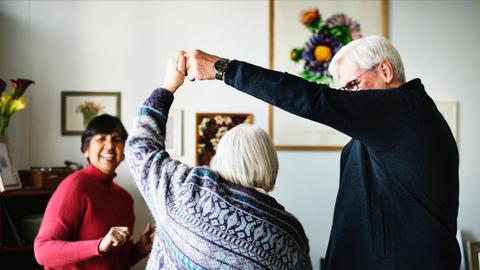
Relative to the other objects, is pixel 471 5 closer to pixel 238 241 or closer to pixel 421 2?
pixel 421 2

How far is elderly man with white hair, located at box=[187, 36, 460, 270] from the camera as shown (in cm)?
103

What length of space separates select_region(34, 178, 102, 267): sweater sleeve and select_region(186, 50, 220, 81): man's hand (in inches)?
38.3

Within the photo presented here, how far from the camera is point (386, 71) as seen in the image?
4.20 ft

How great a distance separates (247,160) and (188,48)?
1.80 meters

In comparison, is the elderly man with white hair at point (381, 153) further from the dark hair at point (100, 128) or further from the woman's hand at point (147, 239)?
the dark hair at point (100, 128)

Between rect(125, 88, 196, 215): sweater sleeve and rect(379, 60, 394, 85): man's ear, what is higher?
rect(379, 60, 394, 85): man's ear

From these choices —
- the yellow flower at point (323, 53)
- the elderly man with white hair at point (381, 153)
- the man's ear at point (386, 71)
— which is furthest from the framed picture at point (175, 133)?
the man's ear at point (386, 71)

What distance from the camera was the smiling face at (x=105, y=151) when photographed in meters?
2.11

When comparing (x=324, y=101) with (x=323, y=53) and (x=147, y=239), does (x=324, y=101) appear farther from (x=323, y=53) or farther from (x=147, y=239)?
(x=323, y=53)

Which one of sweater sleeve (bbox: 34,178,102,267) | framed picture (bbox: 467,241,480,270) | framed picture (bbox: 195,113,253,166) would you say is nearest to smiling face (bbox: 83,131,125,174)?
sweater sleeve (bbox: 34,178,102,267)

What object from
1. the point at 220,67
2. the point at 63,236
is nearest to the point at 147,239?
the point at 63,236

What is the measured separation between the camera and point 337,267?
4.31ft

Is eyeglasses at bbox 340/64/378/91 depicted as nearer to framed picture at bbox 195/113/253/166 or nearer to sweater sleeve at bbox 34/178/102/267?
sweater sleeve at bbox 34/178/102/267

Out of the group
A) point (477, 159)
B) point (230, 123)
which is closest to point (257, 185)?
point (230, 123)
